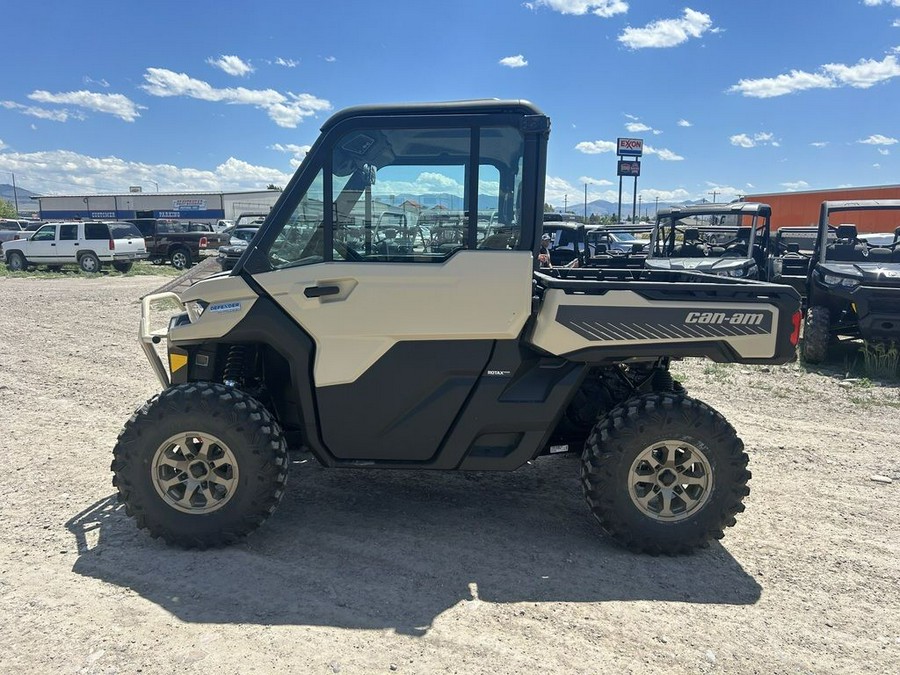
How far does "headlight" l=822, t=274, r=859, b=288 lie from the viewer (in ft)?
27.1

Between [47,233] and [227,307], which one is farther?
[47,233]

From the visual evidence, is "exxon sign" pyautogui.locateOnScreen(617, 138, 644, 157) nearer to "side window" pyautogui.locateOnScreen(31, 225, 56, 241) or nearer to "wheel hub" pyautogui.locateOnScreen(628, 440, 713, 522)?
"side window" pyautogui.locateOnScreen(31, 225, 56, 241)

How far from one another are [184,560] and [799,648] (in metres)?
→ 3.21

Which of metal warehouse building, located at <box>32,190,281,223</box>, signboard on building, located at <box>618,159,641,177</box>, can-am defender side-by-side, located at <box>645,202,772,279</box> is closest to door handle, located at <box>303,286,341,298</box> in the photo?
can-am defender side-by-side, located at <box>645,202,772,279</box>

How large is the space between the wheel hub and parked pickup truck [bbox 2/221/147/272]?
73.7 feet

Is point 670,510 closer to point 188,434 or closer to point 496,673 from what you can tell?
point 496,673

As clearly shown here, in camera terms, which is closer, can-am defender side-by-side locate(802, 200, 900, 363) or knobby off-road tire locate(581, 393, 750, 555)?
knobby off-road tire locate(581, 393, 750, 555)

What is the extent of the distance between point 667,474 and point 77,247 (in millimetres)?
23380

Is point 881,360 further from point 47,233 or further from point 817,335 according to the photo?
point 47,233

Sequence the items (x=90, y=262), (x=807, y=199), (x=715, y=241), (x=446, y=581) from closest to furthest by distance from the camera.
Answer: (x=446, y=581), (x=715, y=241), (x=90, y=262), (x=807, y=199)

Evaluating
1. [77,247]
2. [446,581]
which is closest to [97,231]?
[77,247]

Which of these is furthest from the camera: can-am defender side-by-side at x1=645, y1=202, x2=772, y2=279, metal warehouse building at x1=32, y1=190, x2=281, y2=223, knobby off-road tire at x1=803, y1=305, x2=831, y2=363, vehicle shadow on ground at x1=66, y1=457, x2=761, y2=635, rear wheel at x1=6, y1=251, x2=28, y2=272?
metal warehouse building at x1=32, y1=190, x2=281, y2=223

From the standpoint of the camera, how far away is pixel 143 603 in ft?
10.3

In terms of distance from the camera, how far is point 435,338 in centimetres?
362
